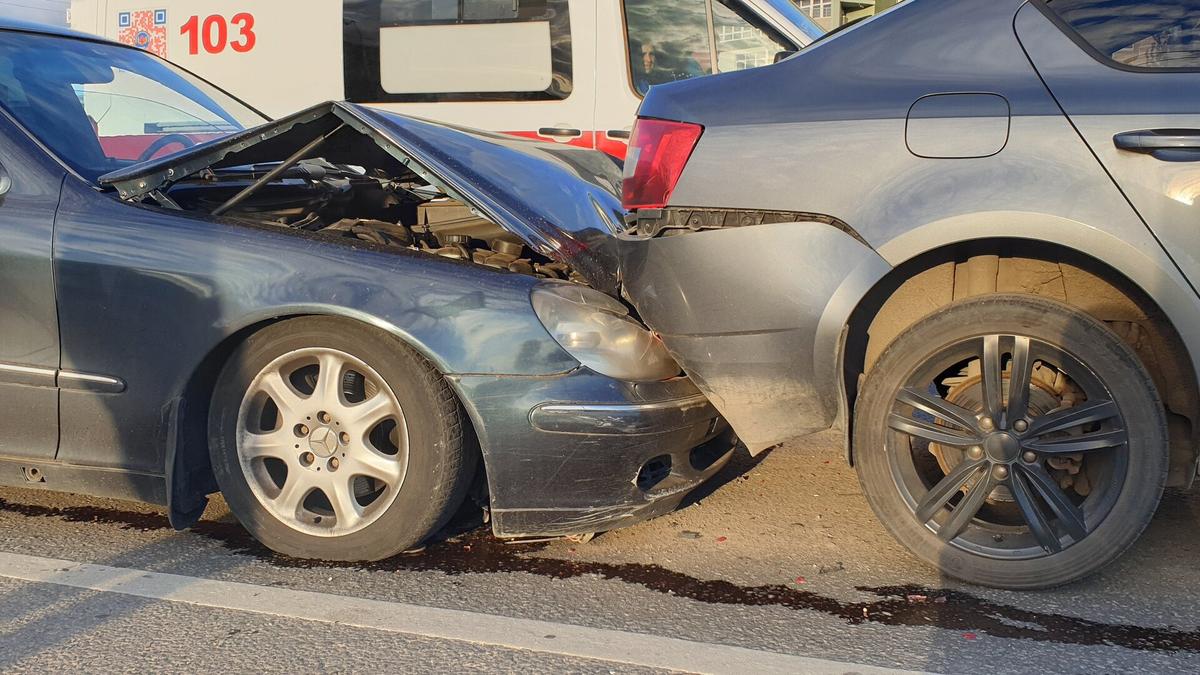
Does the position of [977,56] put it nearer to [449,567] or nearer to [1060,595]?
[1060,595]

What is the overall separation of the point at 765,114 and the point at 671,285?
554 millimetres

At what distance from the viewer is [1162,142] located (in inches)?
113

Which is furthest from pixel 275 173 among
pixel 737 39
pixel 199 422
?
pixel 737 39

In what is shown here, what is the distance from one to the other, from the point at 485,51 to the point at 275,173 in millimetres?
3846

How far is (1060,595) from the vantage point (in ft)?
10.4

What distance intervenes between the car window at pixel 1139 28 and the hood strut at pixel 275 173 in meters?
2.32

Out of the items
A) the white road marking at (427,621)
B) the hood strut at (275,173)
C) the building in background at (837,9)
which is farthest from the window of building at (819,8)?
the white road marking at (427,621)

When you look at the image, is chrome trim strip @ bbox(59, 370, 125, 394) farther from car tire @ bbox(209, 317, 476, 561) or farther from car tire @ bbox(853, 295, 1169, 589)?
car tire @ bbox(853, 295, 1169, 589)

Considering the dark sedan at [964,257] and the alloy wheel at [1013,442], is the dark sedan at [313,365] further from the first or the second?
the alloy wheel at [1013,442]

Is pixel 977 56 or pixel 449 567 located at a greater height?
pixel 977 56

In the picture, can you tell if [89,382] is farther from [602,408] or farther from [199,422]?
[602,408]

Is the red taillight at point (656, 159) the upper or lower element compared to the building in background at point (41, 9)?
lower

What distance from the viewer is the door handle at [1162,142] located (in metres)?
2.86

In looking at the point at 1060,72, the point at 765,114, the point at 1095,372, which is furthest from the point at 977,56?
the point at 1095,372
